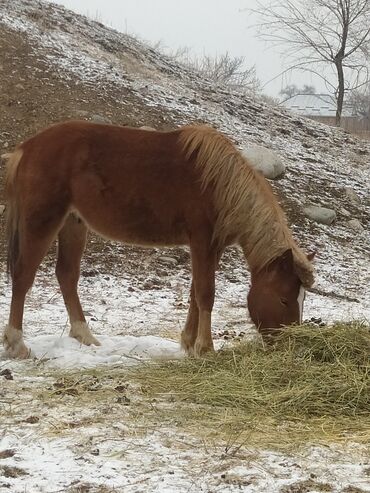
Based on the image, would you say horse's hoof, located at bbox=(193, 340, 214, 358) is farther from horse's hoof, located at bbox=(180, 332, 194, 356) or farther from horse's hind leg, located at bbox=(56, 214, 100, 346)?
horse's hind leg, located at bbox=(56, 214, 100, 346)

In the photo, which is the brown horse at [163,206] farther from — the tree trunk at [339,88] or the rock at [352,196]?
the tree trunk at [339,88]

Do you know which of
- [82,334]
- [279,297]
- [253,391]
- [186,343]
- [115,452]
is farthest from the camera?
[82,334]

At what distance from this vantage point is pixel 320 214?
10.8 meters

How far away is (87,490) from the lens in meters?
2.72

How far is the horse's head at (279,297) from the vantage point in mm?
4777

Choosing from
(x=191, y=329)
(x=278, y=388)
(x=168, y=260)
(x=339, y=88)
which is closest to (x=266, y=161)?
(x=168, y=260)

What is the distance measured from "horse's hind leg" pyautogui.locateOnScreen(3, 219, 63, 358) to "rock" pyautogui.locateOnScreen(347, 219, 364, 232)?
6926 mm

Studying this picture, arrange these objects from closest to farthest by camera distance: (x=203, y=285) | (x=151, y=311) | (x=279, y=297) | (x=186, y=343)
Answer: (x=279, y=297)
(x=203, y=285)
(x=186, y=343)
(x=151, y=311)

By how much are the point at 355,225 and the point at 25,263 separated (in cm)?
714

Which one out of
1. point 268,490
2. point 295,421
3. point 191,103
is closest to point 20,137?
point 191,103

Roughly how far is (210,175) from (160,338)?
1573mm

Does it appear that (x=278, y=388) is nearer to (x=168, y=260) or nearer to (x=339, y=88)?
(x=168, y=260)

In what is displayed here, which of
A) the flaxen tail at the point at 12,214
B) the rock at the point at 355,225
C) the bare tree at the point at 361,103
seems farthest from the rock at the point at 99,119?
the bare tree at the point at 361,103

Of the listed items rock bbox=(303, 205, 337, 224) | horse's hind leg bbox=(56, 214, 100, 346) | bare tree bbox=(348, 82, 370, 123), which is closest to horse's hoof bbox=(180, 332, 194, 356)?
horse's hind leg bbox=(56, 214, 100, 346)
